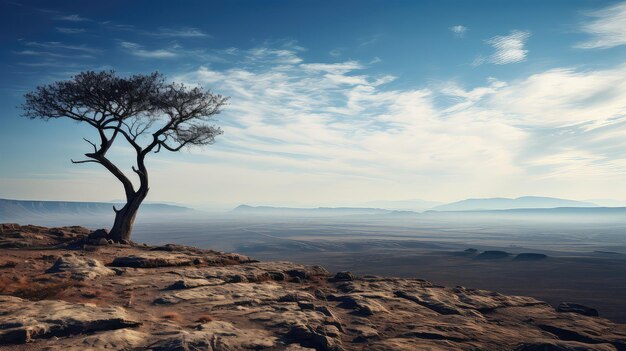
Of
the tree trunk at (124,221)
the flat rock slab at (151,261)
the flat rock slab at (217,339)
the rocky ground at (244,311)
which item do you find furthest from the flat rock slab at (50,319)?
the tree trunk at (124,221)

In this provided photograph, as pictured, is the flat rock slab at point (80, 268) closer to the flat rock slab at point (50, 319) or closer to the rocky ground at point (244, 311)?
the rocky ground at point (244, 311)

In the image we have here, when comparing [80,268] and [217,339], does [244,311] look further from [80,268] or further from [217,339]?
[80,268]

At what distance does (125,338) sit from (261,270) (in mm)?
10662

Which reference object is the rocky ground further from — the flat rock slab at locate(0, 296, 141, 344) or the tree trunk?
the tree trunk

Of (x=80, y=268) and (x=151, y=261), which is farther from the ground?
(x=80, y=268)

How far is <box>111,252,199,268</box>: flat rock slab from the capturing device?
17.5m

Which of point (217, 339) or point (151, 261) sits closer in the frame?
point (217, 339)

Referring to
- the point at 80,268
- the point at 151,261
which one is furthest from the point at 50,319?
the point at 151,261

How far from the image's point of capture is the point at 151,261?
1825 cm

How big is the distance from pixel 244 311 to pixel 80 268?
8.66 meters

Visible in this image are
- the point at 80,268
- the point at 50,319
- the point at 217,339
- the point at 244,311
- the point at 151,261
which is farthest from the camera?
the point at 151,261

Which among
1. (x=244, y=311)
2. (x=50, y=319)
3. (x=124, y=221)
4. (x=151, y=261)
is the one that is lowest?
(x=244, y=311)

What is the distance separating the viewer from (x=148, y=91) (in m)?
25.2

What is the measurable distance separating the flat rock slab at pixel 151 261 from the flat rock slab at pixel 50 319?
22.0ft
